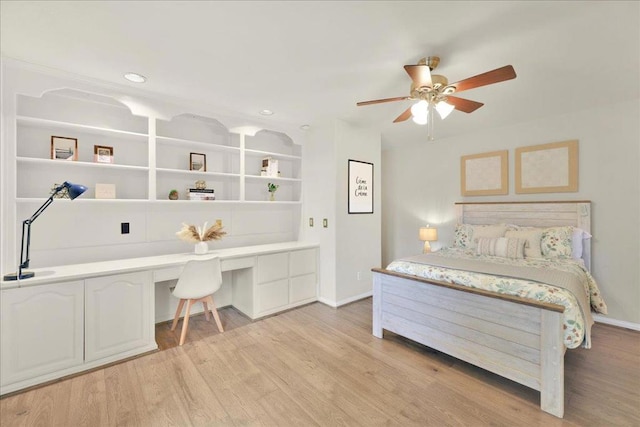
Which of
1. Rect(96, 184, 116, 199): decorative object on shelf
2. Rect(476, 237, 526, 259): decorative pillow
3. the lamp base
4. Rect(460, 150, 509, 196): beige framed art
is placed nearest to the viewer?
the lamp base

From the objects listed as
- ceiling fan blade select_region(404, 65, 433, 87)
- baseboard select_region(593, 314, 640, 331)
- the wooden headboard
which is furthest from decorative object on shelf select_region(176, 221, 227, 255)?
baseboard select_region(593, 314, 640, 331)

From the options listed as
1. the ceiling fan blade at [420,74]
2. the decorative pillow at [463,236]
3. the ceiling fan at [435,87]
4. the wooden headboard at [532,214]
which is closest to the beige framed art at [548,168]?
the wooden headboard at [532,214]

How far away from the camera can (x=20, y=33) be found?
6.07 ft

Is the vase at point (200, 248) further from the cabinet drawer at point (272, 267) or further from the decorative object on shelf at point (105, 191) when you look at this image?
the decorative object on shelf at point (105, 191)

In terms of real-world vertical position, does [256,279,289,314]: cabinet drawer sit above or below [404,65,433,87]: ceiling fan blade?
below

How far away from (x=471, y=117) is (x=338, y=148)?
1.79 m

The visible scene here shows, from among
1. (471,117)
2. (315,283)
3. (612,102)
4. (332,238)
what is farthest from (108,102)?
(612,102)

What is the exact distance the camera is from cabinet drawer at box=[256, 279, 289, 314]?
10.8 feet

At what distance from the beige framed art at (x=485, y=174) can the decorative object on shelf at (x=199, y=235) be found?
347cm

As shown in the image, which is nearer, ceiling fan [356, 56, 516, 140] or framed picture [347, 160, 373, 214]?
ceiling fan [356, 56, 516, 140]

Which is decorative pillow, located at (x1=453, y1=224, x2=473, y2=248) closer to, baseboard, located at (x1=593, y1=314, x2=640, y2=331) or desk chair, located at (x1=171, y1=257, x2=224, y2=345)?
baseboard, located at (x1=593, y1=314, x2=640, y2=331)

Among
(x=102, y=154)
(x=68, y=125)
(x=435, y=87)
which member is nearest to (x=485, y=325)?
(x=435, y=87)

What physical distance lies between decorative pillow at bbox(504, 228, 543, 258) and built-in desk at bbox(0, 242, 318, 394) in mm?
3264

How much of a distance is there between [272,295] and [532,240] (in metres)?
3.03
